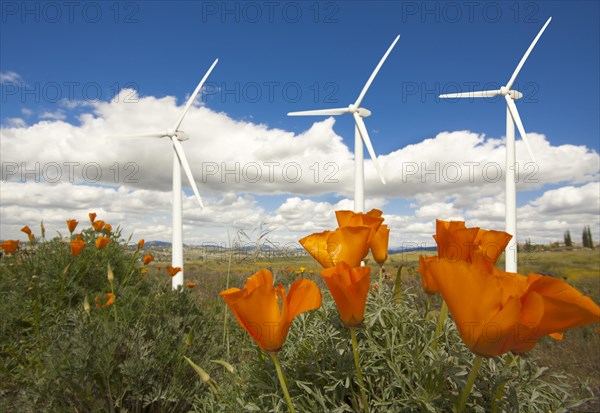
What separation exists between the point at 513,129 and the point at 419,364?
15.8 m

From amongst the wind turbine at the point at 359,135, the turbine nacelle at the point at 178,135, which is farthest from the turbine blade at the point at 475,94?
the turbine nacelle at the point at 178,135

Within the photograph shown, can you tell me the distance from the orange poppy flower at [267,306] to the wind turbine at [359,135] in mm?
11249

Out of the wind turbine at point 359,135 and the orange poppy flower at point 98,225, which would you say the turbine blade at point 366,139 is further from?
the orange poppy flower at point 98,225

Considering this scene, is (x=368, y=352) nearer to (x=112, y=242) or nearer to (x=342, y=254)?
(x=342, y=254)

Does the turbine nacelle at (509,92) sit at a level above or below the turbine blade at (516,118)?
above

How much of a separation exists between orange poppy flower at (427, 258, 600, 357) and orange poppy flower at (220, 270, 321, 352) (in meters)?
0.39

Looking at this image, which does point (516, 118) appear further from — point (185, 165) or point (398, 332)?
point (398, 332)

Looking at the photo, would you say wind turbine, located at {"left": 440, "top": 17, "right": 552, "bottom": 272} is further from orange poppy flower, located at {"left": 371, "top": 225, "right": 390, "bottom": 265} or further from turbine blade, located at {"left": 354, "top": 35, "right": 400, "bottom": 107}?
orange poppy flower, located at {"left": 371, "top": 225, "right": 390, "bottom": 265}

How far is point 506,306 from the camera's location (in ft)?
3.13

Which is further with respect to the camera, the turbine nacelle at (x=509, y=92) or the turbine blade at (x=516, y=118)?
the turbine nacelle at (x=509, y=92)

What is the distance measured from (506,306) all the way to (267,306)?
2.03ft

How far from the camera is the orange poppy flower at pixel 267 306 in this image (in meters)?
1.15

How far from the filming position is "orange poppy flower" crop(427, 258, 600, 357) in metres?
0.93

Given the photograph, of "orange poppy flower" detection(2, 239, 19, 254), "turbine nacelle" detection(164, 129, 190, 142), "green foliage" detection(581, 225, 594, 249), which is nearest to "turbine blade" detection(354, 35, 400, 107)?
"turbine nacelle" detection(164, 129, 190, 142)
